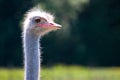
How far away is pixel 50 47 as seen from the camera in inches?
1121

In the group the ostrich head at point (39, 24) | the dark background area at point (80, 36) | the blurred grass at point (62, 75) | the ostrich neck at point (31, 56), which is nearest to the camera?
the ostrich neck at point (31, 56)

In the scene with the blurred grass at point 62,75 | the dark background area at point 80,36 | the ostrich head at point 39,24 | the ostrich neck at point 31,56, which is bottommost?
the ostrich neck at point 31,56

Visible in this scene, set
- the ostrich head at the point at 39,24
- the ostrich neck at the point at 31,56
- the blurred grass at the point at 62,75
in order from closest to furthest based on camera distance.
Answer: the ostrich neck at the point at 31,56 < the ostrich head at the point at 39,24 < the blurred grass at the point at 62,75

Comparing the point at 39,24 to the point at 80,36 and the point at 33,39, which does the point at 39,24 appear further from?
the point at 80,36

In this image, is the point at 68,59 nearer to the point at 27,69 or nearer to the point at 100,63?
the point at 100,63

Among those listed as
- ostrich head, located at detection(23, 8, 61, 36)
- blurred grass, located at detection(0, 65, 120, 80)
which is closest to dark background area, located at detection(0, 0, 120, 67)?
blurred grass, located at detection(0, 65, 120, 80)

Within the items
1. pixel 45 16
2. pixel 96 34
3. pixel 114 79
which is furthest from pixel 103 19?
pixel 45 16

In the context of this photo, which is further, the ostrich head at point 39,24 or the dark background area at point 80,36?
the dark background area at point 80,36

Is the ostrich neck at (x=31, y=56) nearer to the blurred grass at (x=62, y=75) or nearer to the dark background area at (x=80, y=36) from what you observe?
the blurred grass at (x=62, y=75)

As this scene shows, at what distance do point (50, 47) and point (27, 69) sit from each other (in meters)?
22.1

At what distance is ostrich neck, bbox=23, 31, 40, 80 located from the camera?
6293mm

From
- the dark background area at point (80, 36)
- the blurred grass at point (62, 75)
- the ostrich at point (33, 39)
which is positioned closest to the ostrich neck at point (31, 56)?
the ostrich at point (33, 39)

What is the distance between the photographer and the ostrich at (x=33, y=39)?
20.8ft

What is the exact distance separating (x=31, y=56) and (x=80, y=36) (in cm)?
2601
